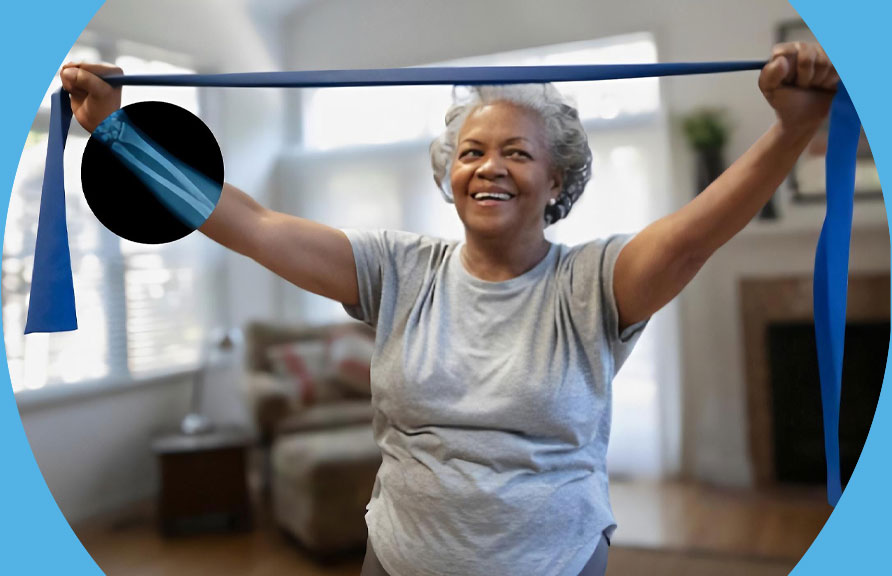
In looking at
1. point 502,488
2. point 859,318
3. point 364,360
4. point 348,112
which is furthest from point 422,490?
point 859,318

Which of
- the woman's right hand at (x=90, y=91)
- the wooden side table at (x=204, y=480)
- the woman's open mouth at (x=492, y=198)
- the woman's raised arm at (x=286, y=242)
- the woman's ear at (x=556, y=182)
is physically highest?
the woman's right hand at (x=90, y=91)

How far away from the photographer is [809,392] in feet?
5.16

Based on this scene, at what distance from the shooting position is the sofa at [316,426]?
1.59 m

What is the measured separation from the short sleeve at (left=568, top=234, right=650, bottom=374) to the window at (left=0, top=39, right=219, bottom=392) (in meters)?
0.77

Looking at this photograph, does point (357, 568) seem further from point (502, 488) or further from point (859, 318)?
point (859, 318)

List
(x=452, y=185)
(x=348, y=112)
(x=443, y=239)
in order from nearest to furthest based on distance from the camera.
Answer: (x=452, y=185) < (x=443, y=239) < (x=348, y=112)

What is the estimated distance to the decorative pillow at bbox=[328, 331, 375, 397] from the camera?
5.16 feet

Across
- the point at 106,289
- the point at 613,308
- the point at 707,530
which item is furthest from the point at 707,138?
the point at 106,289

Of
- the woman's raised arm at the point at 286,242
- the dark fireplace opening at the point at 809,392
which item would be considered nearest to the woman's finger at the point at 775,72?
the dark fireplace opening at the point at 809,392

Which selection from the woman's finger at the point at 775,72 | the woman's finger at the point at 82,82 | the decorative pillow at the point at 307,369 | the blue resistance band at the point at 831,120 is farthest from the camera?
the decorative pillow at the point at 307,369

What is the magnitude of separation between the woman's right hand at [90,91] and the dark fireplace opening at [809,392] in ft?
4.33

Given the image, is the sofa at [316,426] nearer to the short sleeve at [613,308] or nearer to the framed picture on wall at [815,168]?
the short sleeve at [613,308]

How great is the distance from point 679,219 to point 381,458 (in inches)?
28.4

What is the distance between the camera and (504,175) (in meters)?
1.35
